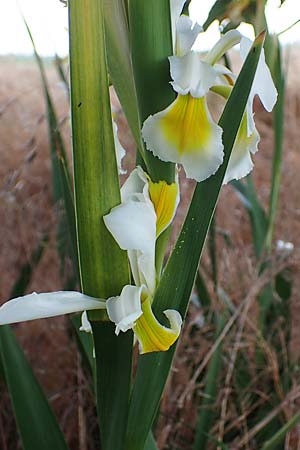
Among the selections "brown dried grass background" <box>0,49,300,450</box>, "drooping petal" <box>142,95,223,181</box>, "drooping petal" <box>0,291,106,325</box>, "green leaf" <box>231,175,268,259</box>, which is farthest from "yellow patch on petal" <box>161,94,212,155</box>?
"green leaf" <box>231,175,268,259</box>

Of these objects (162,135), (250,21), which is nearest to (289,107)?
(250,21)

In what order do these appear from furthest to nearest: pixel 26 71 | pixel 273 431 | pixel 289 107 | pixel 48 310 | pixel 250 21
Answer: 1. pixel 26 71
2. pixel 289 107
3. pixel 273 431
4. pixel 250 21
5. pixel 48 310

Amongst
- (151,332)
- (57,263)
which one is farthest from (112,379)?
(57,263)

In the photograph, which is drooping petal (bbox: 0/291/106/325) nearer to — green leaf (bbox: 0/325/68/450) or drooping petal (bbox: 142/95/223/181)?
drooping petal (bbox: 142/95/223/181)

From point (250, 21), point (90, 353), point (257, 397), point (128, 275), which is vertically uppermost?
point (250, 21)

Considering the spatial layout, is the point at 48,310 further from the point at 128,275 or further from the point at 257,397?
the point at 257,397
